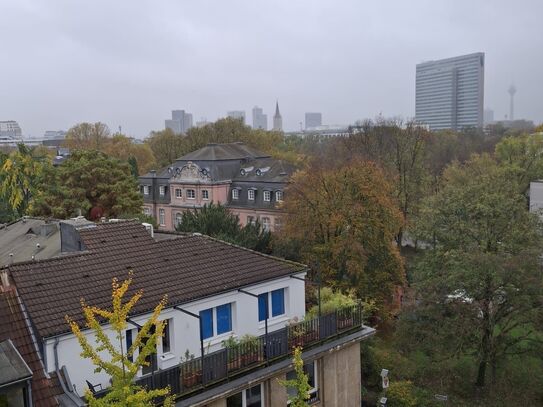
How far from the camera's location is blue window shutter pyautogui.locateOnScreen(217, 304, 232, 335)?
50.7ft

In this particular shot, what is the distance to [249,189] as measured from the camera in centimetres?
5025

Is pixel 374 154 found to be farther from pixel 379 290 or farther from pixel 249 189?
pixel 379 290

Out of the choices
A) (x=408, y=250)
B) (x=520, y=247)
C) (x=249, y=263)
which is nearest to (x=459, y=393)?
(x=520, y=247)

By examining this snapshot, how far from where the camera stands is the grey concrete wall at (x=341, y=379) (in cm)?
1636

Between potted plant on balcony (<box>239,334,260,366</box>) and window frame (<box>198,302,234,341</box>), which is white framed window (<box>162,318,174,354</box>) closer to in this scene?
window frame (<box>198,302,234,341</box>)

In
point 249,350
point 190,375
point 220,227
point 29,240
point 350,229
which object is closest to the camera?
point 190,375

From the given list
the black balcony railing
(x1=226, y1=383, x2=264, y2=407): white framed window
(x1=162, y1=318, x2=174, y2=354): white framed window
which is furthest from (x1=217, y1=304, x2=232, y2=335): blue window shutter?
(x1=226, y1=383, x2=264, y2=407): white framed window

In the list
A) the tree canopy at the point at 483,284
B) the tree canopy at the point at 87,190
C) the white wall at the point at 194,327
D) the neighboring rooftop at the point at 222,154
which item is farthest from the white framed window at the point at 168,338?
the neighboring rooftop at the point at 222,154

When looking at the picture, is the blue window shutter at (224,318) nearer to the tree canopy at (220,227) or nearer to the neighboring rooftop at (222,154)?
the tree canopy at (220,227)

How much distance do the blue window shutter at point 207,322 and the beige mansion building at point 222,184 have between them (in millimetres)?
31753

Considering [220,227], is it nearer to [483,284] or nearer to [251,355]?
[483,284]

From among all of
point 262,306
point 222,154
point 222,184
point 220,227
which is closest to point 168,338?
point 262,306

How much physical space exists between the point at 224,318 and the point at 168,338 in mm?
1874

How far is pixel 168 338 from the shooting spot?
1437cm
